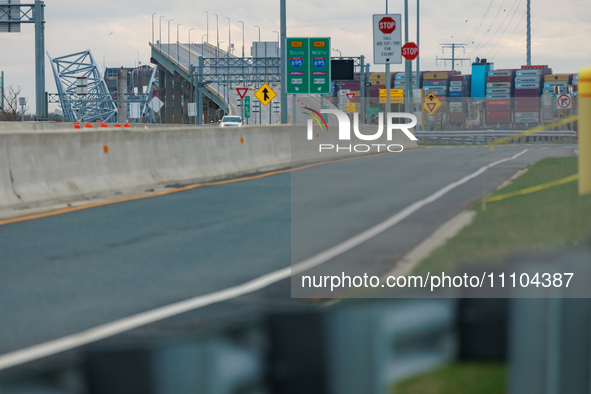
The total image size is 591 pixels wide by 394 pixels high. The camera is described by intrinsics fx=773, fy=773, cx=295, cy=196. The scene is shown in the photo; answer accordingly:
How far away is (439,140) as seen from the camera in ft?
101

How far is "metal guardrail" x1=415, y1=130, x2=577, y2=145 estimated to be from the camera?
4899 mm

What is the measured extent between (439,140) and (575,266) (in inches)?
1129

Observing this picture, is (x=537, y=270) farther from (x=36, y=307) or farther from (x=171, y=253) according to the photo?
(x=171, y=253)

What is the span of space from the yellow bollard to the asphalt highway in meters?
0.91

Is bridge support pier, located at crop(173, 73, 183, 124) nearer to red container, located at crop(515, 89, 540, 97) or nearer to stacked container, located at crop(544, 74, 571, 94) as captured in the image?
red container, located at crop(515, 89, 540, 97)

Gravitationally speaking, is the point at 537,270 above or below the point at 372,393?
above

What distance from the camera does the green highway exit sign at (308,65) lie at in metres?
37.2

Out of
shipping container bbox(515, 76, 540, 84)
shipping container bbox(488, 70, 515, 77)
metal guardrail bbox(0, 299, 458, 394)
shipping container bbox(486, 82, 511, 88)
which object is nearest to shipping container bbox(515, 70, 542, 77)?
shipping container bbox(515, 76, 540, 84)

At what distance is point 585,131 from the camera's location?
357cm

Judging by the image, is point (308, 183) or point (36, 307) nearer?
point (36, 307)

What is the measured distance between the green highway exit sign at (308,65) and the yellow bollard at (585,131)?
33.3 meters

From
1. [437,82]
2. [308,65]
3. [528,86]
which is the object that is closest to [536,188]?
[308,65]

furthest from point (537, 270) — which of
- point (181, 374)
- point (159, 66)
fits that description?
point (159, 66)

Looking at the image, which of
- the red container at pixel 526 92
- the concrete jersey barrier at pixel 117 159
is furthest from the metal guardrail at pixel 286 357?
the red container at pixel 526 92
